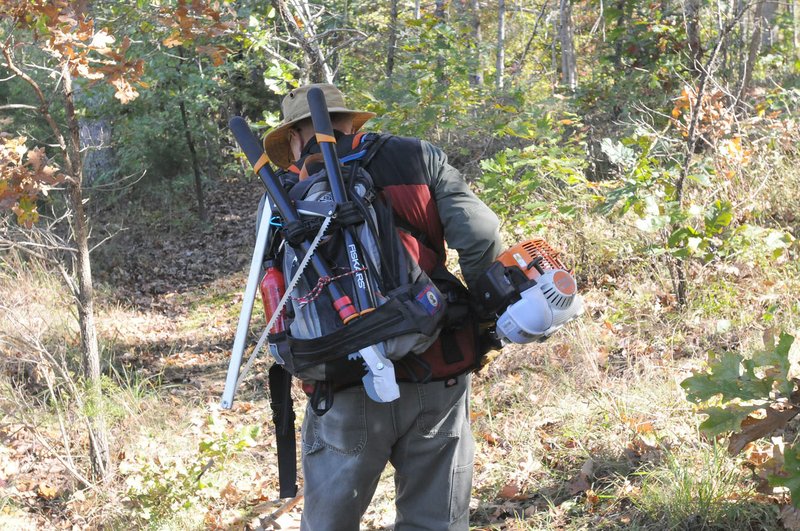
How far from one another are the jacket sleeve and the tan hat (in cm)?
50

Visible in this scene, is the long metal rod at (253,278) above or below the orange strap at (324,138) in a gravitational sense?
below

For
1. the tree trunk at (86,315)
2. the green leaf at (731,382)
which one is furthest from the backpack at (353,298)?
the tree trunk at (86,315)

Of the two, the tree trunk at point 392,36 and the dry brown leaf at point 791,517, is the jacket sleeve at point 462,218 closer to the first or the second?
the dry brown leaf at point 791,517

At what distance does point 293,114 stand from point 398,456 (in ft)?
4.56

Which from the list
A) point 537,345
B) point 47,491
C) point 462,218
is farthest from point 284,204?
point 47,491

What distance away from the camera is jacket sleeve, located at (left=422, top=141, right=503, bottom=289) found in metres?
2.83

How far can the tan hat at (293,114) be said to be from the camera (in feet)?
9.98

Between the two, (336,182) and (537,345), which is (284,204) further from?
(537,345)

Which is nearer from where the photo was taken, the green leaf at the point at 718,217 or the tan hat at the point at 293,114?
the tan hat at the point at 293,114

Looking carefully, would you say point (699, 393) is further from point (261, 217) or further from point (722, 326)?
point (722, 326)

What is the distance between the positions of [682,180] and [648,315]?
1.02m

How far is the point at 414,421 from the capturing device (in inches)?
112

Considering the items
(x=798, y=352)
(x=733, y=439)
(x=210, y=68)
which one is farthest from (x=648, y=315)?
(x=210, y=68)

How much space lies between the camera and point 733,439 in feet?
8.66
